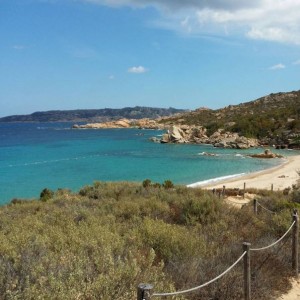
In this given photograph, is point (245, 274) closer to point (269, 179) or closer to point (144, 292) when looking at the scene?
point (144, 292)

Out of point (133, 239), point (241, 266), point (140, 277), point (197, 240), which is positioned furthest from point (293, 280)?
point (140, 277)

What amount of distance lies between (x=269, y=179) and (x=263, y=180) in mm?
937

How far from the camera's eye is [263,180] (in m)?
32.1

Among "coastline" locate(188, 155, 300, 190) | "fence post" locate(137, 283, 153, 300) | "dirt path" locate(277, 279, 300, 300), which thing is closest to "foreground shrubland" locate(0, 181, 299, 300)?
"dirt path" locate(277, 279, 300, 300)

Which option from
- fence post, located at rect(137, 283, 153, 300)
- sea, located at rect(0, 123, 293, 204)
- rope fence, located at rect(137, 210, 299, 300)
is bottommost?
sea, located at rect(0, 123, 293, 204)

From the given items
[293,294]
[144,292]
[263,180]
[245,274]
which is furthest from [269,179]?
[144,292]

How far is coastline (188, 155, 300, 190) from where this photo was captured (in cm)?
2891

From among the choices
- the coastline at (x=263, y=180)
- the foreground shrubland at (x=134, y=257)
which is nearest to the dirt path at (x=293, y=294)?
the foreground shrubland at (x=134, y=257)

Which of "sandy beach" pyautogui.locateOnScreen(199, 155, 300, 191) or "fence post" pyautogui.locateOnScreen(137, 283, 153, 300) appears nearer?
"fence post" pyautogui.locateOnScreen(137, 283, 153, 300)

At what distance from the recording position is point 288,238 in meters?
8.26

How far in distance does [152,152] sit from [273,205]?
148ft

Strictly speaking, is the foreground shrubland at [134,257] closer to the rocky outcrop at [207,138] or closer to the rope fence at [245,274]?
the rope fence at [245,274]

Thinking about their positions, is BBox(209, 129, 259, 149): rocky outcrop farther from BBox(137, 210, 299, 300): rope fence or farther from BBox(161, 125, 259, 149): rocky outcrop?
BBox(137, 210, 299, 300): rope fence

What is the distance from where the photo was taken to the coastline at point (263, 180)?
28908mm
